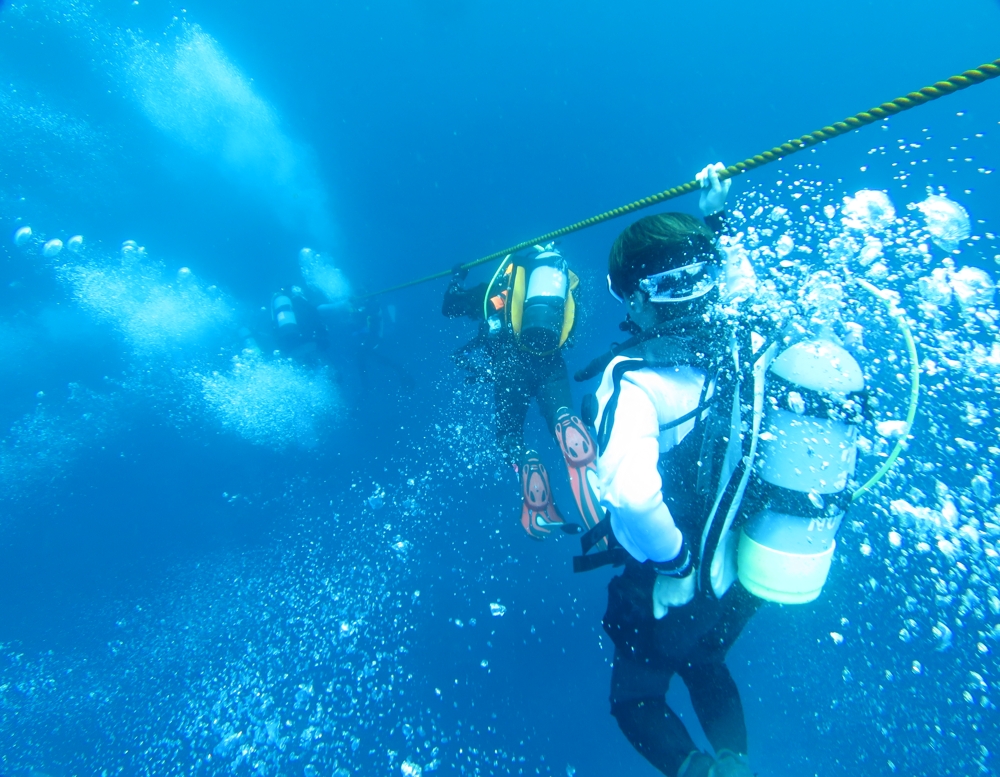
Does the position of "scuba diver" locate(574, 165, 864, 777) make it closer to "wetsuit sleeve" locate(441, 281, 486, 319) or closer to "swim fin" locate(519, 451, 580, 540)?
"swim fin" locate(519, 451, 580, 540)

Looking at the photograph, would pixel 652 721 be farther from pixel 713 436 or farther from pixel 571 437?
pixel 571 437

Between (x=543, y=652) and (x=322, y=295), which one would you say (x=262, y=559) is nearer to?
(x=543, y=652)

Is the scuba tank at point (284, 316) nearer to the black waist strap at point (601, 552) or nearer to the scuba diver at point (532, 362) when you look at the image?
the scuba diver at point (532, 362)

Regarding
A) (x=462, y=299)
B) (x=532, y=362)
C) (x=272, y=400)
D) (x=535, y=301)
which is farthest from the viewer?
(x=272, y=400)

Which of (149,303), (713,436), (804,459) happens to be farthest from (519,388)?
(149,303)

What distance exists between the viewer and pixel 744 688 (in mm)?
6543

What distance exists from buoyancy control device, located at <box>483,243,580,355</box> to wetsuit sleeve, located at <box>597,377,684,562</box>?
8.89 feet

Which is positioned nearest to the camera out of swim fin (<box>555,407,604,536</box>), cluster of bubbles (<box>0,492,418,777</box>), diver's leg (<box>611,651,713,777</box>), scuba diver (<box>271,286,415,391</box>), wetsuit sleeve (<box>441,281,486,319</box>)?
diver's leg (<box>611,651,713,777</box>)

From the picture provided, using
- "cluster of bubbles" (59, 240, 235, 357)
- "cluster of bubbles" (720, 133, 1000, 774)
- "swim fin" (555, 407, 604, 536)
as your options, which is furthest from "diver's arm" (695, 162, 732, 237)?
"cluster of bubbles" (59, 240, 235, 357)

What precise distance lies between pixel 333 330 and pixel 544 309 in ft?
25.2

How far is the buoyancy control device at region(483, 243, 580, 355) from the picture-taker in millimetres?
4543

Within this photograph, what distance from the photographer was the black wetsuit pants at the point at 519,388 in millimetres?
5207

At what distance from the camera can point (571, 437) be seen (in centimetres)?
444

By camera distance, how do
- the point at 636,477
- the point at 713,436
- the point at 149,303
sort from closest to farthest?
the point at 636,477 < the point at 713,436 < the point at 149,303
